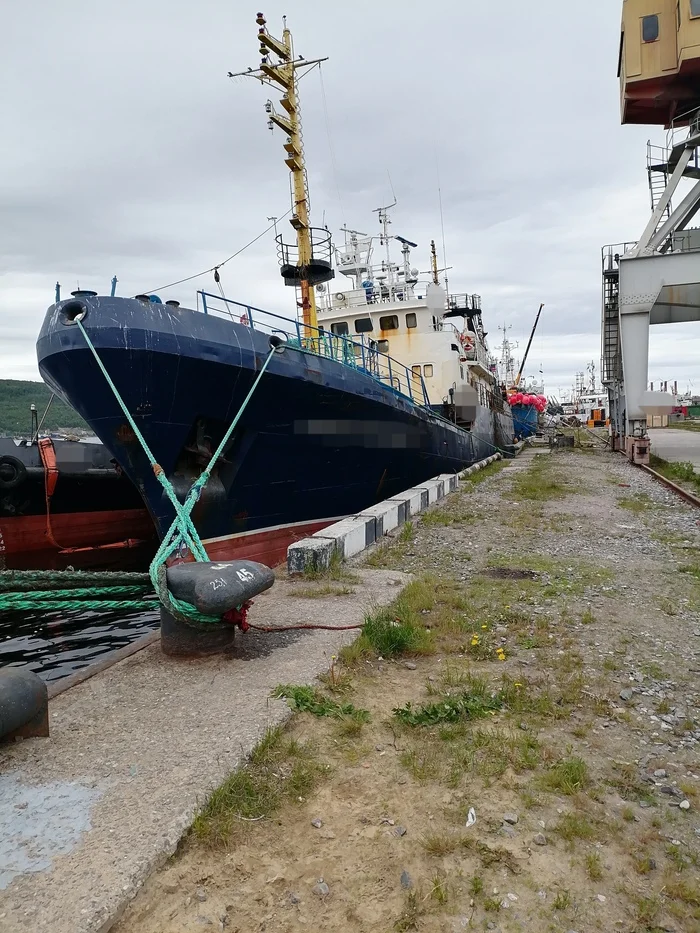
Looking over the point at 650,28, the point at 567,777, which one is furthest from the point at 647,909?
the point at 650,28

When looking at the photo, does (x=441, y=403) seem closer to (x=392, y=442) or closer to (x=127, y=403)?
A: (x=392, y=442)

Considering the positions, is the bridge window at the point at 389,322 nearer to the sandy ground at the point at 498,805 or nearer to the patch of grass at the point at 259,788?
the sandy ground at the point at 498,805

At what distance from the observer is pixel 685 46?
14.0m

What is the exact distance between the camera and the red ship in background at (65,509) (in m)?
12.5

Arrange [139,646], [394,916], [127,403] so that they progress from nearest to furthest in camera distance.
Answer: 1. [394,916]
2. [139,646]
3. [127,403]

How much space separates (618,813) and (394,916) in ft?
3.50

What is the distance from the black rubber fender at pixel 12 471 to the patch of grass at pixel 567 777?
490 inches

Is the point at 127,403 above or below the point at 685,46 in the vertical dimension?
below

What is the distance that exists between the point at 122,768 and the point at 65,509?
11.9 meters

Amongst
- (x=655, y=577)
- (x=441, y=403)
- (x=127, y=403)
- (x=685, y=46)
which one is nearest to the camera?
(x=655, y=577)

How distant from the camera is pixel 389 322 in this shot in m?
16.8

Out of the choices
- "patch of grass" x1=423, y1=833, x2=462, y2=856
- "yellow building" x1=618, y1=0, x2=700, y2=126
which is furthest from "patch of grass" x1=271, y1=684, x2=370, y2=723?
"yellow building" x1=618, y1=0, x2=700, y2=126

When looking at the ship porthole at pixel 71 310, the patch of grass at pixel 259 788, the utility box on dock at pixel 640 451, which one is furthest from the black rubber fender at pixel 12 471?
the utility box on dock at pixel 640 451

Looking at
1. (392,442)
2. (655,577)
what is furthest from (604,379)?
(655,577)
